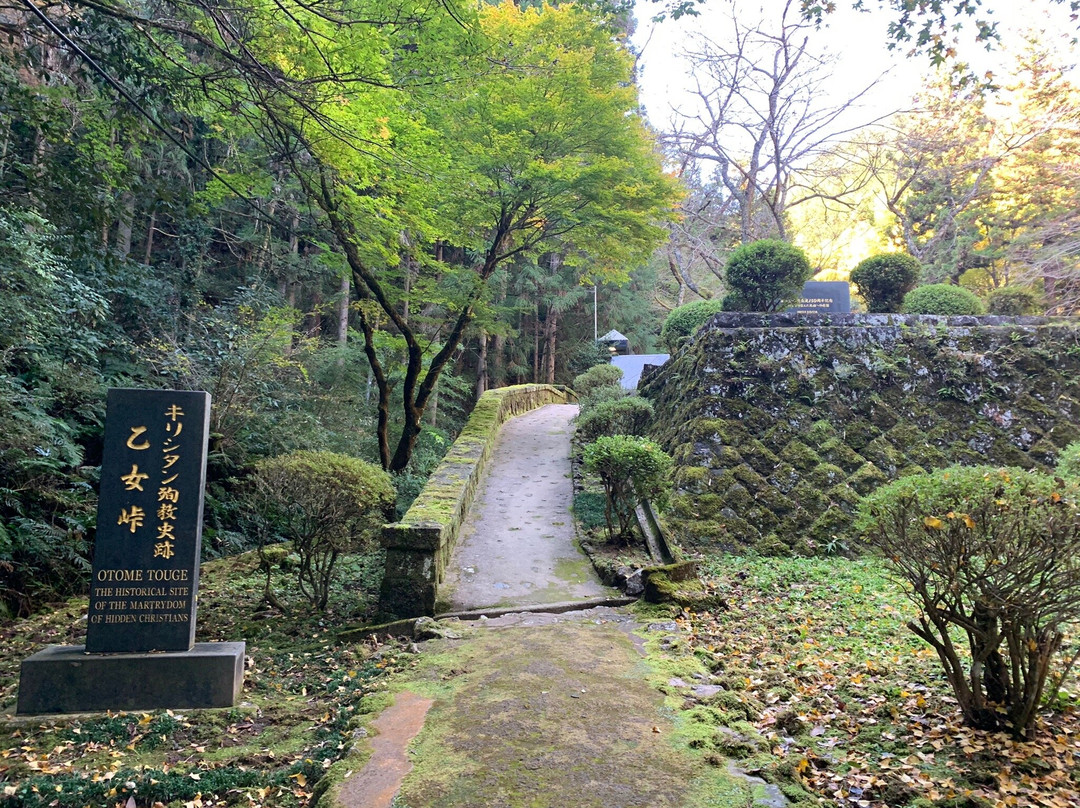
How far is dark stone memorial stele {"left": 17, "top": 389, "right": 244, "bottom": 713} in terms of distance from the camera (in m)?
3.90

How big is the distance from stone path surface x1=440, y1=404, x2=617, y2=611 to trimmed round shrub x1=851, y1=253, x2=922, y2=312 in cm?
653

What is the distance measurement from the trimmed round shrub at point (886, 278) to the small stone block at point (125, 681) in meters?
11.8

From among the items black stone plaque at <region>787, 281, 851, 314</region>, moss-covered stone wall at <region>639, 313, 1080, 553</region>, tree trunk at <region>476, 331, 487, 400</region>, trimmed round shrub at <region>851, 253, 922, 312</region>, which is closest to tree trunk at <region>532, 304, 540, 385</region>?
tree trunk at <region>476, 331, 487, 400</region>

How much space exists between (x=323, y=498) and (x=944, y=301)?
10.7m

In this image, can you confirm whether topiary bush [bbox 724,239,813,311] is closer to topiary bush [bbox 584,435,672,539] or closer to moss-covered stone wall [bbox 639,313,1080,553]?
moss-covered stone wall [bbox 639,313,1080,553]

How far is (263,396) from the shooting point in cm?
1028

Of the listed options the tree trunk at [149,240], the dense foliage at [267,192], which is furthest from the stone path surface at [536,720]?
the tree trunk at [149,240]

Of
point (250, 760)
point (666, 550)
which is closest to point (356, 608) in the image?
point (250, 760)

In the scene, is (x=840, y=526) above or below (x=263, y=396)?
below

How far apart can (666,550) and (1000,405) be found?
20.2ft

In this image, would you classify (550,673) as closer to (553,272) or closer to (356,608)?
(356,608)

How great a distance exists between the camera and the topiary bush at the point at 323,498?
5.43 metres

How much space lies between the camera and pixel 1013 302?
36.4 feet

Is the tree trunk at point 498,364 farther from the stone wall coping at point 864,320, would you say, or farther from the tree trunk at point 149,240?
the stone wall coping at point 864,320
